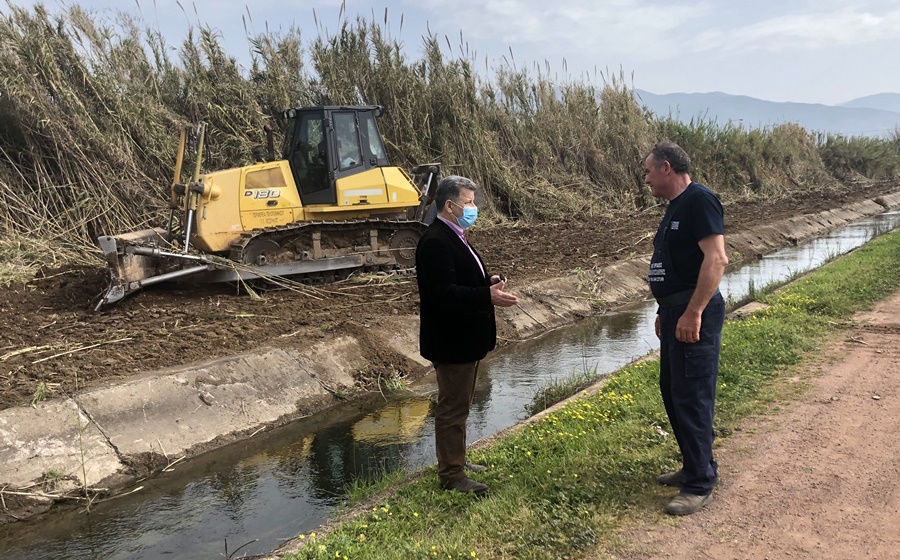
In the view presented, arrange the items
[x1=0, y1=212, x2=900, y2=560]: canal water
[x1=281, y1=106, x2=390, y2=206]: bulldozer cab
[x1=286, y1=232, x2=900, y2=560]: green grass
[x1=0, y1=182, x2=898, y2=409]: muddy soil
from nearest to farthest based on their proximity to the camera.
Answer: [x1=286, y1=232, x2=900, y2=560]: green grass < [x1=0, y1=212, x2=900, y2=560]: canal water < [x1=0, y1=182, x2=898, y2=409]: muddy soil < [x1=281, y1=106, x2=390, y2=206]: bulldozer cab

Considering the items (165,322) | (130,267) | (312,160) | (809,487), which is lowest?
(809,487)

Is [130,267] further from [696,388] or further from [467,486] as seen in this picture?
[696,388]

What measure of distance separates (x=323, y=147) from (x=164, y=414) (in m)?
5.32

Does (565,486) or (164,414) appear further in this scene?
(164,414)

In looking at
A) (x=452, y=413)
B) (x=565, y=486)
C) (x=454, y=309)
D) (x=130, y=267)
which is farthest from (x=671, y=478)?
(x=130, y=267)

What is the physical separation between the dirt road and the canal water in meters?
2.18

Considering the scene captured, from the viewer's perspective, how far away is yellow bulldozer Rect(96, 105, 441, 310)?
927 centimetres

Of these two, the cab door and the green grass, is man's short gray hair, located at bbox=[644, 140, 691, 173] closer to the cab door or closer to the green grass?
the green grass

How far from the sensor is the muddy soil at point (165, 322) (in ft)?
20.2

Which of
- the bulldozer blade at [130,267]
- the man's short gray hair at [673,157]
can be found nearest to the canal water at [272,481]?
the man's short gray hair at [673,157]

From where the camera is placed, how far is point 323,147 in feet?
33.0

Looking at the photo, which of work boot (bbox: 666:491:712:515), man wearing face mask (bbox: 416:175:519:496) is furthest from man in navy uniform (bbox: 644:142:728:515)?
man wearing face mask (bbox: 416:175:519:496)

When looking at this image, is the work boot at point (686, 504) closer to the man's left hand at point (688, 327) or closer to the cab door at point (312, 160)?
the man's left hand at point (688, 327)

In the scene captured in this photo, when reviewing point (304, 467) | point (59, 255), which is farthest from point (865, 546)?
point (59, 255)
